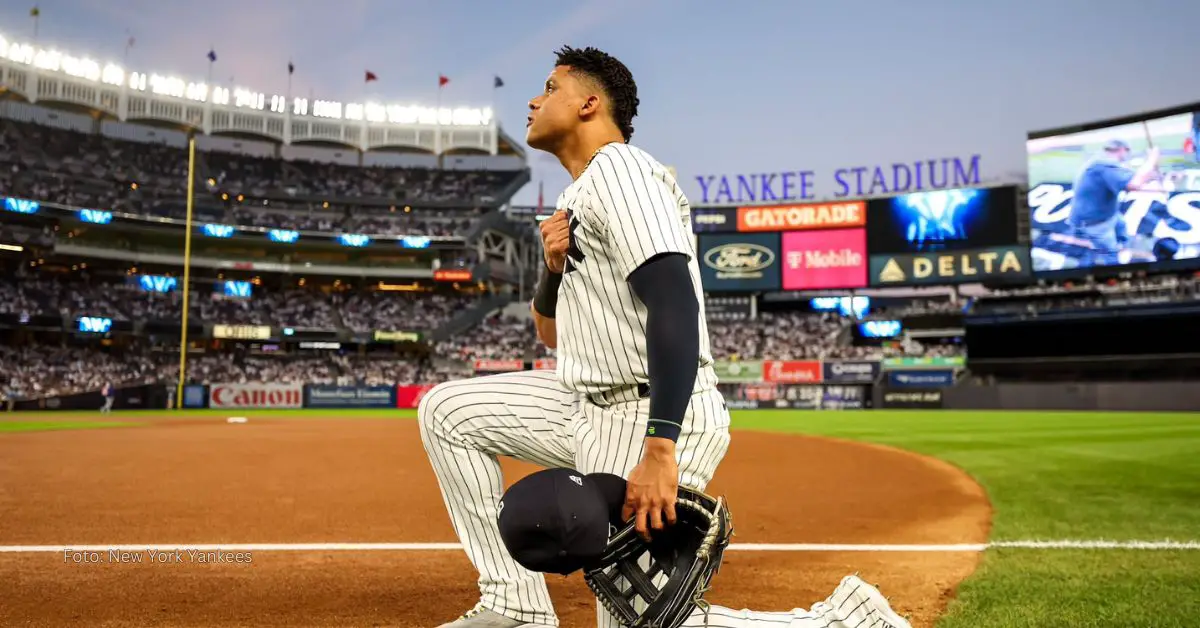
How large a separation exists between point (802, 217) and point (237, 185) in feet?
129

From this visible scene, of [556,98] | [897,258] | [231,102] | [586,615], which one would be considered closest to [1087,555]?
[586,615]

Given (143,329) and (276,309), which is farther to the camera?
(276,309)

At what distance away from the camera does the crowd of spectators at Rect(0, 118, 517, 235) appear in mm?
46812

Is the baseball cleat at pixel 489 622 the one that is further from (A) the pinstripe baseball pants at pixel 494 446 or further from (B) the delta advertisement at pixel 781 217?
(B) the delta advertisement at pixel 781 217

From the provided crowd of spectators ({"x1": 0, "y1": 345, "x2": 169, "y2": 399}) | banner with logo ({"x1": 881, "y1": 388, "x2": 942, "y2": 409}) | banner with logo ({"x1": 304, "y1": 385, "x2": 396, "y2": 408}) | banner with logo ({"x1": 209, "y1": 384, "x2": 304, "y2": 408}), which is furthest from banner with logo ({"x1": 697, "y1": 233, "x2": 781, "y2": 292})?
crowd of spectators ({"x1": 0, "y1": 345, "x2": 169, "y2": 399})

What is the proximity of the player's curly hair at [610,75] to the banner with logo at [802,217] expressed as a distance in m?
45.7

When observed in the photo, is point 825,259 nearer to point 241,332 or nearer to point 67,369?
point 241,332

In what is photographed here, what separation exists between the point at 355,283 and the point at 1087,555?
2223 inches

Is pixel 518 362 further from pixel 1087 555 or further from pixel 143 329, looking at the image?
pixel 1087 555

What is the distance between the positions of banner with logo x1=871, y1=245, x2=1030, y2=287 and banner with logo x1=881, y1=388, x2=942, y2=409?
8.04 metres

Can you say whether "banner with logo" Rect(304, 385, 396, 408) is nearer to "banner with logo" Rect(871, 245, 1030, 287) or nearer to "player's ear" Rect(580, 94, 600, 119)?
"banner with logo" Rect(871, 245, 1030, 287)

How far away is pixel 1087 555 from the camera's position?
15.1 ft

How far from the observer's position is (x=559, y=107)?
2.65 metres

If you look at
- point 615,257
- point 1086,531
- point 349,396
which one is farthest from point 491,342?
point 615,257
